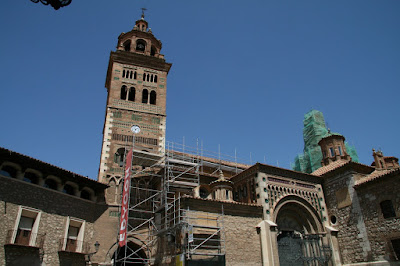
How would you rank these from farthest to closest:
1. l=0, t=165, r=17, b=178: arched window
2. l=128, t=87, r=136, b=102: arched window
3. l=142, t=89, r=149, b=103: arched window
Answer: l=142, t=89, r=149, b=103: arched window → l=128, t=87, r=136, b=102: arched window → l=0, t=165, r=17, b=178: arched window

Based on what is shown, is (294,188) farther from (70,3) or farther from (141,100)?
(70,3)

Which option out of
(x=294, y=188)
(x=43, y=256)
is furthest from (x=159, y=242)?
(x=294, y=188)

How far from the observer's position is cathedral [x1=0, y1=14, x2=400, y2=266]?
16.2 meters

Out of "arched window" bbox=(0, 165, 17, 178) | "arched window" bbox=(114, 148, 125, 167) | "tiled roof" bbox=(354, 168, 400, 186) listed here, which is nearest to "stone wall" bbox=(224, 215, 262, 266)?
"tiled roof" bbox=(354, 168, 400, 186)

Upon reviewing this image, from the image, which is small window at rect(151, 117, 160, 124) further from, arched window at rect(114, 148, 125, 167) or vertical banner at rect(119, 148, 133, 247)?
vertical banner at rect(119, 148, 133, 247)

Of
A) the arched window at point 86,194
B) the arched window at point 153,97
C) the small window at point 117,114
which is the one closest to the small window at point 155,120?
the arched window at point 153,97

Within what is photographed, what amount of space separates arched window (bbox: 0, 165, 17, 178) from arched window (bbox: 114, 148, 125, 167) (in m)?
6.89

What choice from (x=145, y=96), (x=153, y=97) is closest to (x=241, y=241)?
(x=153, y=97)

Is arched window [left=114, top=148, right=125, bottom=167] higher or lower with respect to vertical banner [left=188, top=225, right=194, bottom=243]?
higher

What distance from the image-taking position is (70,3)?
514 cm

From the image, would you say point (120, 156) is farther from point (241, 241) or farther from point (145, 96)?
point (241, 241)

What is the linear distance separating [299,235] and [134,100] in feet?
51.2

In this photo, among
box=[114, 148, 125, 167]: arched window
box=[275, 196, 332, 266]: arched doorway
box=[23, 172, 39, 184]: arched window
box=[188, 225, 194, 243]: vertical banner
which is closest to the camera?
box=[188, 225, 194, 243]: vertical banner

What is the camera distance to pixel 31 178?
16938 mm
